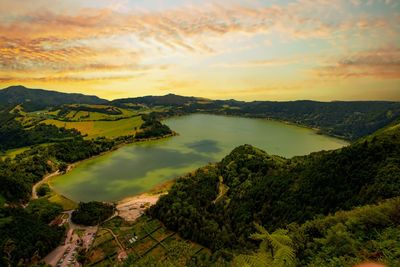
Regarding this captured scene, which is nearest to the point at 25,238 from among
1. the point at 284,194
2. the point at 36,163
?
the point at 284,194

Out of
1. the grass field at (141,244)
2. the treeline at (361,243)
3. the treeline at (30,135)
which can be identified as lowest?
the grass field at (141,244)

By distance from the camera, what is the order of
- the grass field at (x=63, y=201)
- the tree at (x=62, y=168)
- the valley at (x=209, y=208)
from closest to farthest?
the valley at (x=209, y=208) → the grass field at (x=63, y=201) → the tree at (x=62, y=168)

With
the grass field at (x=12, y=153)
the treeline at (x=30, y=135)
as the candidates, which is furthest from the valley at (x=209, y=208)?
the treeline at (x=30, y=135)

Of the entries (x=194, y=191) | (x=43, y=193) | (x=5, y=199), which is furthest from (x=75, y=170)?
(x=194, y=191)

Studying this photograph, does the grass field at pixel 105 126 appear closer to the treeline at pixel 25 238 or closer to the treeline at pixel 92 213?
the treeline at pixel 92 213

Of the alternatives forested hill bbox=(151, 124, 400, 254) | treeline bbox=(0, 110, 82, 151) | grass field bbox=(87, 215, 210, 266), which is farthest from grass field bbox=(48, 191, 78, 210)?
treeline bbox=(0, 110, 82, 151)

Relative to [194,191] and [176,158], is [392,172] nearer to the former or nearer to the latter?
[194,191]
